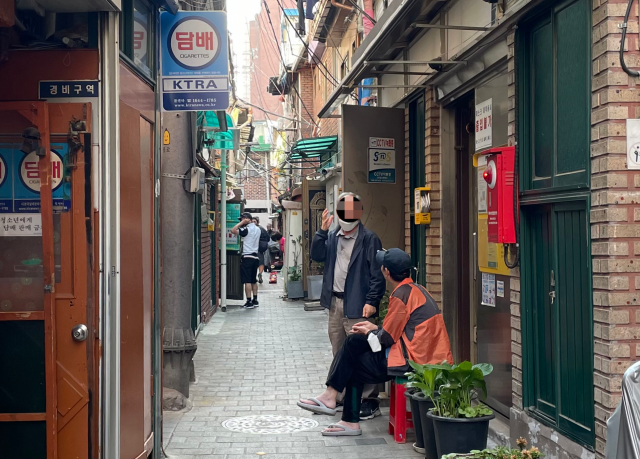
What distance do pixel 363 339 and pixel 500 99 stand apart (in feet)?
7.96

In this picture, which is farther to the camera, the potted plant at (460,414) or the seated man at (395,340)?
the seated man at (395,340)

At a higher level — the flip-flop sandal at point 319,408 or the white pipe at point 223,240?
the white pipe at point 223,240

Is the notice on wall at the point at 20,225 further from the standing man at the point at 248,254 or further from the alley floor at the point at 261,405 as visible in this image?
the standing man at the point at 248,254

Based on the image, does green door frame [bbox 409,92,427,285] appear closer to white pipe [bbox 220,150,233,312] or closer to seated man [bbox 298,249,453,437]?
seated man [bbox 298,249,453,437]

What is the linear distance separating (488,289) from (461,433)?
6.88 feet

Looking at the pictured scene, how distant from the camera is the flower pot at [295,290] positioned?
59.7 feet

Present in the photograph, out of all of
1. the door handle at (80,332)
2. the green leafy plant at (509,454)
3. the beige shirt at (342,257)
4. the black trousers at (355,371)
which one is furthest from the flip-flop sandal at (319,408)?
the door handle at (80,332)

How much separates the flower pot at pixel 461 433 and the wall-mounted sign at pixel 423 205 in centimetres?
346

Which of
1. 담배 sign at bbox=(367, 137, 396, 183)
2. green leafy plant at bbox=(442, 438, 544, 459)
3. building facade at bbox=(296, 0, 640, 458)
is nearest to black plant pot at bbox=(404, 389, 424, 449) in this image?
building facade at bbox=(296, 0, 640, 458)

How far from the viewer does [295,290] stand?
18.3 metres

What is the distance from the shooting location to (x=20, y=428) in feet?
13.4

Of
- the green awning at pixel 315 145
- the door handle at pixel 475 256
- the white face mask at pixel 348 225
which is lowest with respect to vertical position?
the door handle at pixel 475 256

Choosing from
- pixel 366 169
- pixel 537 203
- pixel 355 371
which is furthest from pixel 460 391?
pixel 366 169

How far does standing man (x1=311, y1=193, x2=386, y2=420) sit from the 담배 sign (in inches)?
73.0
